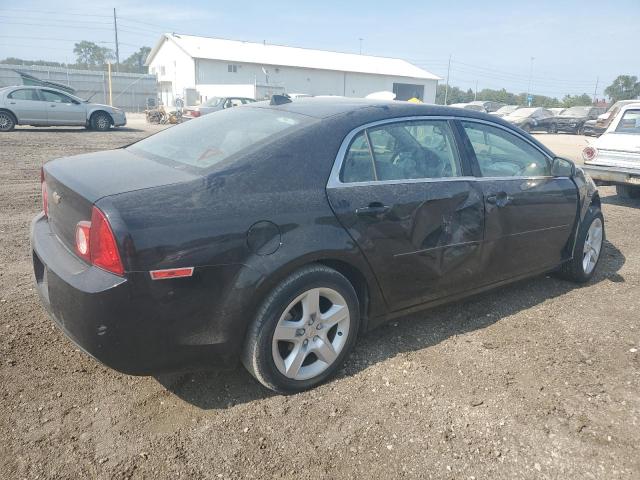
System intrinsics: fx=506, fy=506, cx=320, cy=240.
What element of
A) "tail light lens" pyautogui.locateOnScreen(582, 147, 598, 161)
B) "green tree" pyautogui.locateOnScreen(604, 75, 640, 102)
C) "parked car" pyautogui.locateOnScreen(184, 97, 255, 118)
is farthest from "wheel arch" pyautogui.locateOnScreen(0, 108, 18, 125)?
"green tree" pyautogui.locateOnScreen(604, 75, 640, 102)

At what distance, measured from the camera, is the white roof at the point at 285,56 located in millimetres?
46281

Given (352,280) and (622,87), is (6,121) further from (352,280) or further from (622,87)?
(622,87)

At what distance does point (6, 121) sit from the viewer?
53.4 ft

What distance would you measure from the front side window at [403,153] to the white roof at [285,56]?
147ft

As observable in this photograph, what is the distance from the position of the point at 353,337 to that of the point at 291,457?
0.84 m

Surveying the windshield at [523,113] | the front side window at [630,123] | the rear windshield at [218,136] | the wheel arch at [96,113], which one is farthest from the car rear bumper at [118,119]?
the windshield at [523,113]

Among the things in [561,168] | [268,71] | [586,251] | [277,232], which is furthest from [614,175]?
[268,71]

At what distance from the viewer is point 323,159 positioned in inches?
112

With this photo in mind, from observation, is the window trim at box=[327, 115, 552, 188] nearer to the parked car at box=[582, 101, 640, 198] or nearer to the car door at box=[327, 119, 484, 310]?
the car door at box=[327, 119, 484, 310]

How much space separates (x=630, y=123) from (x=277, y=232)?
861 centimetres

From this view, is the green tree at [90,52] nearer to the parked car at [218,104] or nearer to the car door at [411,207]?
the parked car at [218,104]

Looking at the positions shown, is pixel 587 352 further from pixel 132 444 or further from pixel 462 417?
pixel 132 444

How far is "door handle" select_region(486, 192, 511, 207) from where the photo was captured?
356 cm

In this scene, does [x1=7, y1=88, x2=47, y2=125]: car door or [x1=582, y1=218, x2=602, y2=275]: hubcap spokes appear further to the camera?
[x1=7, y1=88, x2=47, y2=125]: car door
